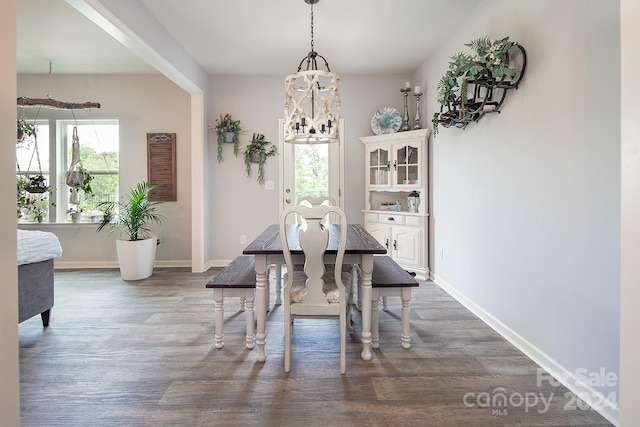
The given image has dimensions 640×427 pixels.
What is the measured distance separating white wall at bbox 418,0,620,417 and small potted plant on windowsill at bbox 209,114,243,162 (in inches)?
120

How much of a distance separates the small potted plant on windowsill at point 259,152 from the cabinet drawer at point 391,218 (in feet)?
5.72

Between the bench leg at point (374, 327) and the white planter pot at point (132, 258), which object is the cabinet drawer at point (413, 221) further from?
the white planter pot at point (132, 258)

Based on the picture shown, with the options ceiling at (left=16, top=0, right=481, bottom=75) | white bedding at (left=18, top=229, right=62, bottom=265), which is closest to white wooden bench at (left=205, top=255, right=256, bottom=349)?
white bedding at (left=18, top=229, right=62, bottom=265)

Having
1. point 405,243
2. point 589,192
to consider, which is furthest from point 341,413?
point 405,243

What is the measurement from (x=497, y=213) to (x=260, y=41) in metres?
2.96

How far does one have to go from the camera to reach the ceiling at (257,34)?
2.99 metres

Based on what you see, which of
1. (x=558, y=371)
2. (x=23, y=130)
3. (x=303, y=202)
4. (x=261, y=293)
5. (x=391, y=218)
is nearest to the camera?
(x=558, y=371)

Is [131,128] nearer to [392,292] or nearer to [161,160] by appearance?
[161,160]

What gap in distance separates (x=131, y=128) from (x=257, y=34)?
246 centimetres

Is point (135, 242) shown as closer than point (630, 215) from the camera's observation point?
No

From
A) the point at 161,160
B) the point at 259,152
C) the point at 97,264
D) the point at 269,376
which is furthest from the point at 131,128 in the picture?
the point at 269,376

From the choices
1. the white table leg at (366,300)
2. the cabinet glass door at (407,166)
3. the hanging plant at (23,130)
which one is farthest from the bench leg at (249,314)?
the hanging plant at (23,130)

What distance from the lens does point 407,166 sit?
4.30 m

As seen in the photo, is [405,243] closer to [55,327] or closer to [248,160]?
[248,160]
